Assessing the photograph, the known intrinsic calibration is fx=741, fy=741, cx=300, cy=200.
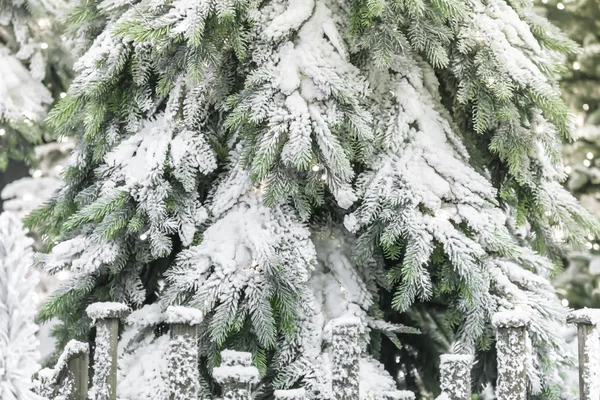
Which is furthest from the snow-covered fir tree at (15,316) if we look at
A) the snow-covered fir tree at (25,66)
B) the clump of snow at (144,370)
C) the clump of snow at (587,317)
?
the snow-covered fir tree at (25,66)

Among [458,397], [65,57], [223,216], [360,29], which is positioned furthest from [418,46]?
[65,57]

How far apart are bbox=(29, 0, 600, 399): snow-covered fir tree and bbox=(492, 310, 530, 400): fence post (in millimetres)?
326

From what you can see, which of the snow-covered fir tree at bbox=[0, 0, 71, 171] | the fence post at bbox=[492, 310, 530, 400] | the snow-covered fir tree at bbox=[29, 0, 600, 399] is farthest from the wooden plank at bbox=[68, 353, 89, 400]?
the snow-covered fir tree at bbox=[0, 0, 71, 171]

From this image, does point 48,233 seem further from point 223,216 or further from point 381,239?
point 381,239

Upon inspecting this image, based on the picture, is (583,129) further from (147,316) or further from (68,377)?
(68,377)

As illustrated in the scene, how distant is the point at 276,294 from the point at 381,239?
0.28 m

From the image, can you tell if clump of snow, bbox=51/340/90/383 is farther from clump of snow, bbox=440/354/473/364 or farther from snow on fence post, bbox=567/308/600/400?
snow on fence post, bbox=567/308/600/400

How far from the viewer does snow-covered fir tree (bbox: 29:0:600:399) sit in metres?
1.72

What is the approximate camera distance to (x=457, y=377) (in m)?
1.43

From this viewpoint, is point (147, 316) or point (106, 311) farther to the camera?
point (147, 316)

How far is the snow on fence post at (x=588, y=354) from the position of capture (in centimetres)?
143

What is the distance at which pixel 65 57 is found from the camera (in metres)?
3.93

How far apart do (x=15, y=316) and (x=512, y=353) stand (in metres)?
0.90

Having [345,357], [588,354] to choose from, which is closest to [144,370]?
[345,357]
